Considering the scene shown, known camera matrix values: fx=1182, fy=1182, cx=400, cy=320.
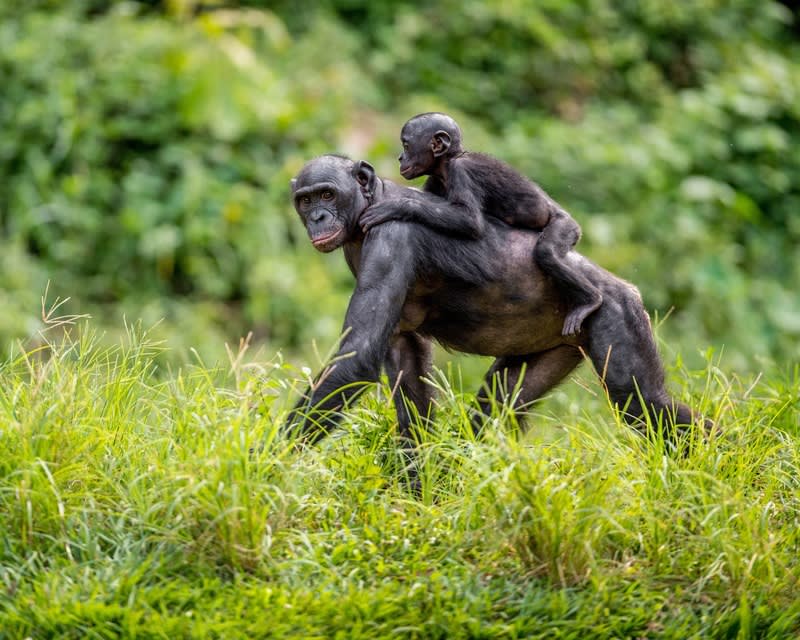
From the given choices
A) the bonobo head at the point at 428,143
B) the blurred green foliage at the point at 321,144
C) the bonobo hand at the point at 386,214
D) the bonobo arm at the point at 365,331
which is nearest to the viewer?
the bonobo arm at the point at 365,331

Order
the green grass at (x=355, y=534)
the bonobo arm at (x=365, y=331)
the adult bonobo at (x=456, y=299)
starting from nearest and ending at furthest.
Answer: the green grass at (x=355, y=534), the bonobo arm at (x=365, y=331), the adult bonobo at (x=456, y=299)

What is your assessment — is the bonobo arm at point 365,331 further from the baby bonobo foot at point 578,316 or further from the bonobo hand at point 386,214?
the baby bonobo foot at point 578,316

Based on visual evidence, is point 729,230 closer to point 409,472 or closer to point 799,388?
point 799,388

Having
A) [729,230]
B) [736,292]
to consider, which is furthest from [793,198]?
[736,292]

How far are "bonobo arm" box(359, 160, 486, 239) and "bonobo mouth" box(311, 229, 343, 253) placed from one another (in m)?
0.14

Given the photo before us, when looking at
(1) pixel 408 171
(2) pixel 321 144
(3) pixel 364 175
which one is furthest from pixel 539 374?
(2) pixel 321 144

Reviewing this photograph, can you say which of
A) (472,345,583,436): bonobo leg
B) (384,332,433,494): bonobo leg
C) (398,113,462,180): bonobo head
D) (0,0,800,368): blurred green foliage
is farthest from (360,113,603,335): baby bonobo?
(0,0,800,368): blurred green foliage

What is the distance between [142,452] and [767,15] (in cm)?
1342

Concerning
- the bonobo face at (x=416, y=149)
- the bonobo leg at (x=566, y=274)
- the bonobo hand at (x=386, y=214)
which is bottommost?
the bonobo leg at (x=566, y=274)

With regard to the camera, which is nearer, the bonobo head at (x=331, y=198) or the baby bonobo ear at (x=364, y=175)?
the bonobo head at (x=331, y=198)

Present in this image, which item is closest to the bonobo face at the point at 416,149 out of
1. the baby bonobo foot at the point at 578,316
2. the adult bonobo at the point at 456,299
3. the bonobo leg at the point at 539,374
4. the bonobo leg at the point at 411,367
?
the adult bonobo at the point at 456,299

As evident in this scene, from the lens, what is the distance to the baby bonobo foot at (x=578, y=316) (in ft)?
19.0

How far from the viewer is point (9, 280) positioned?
1095 cm

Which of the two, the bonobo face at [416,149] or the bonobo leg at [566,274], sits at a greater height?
the bonobo face at [416,149]
